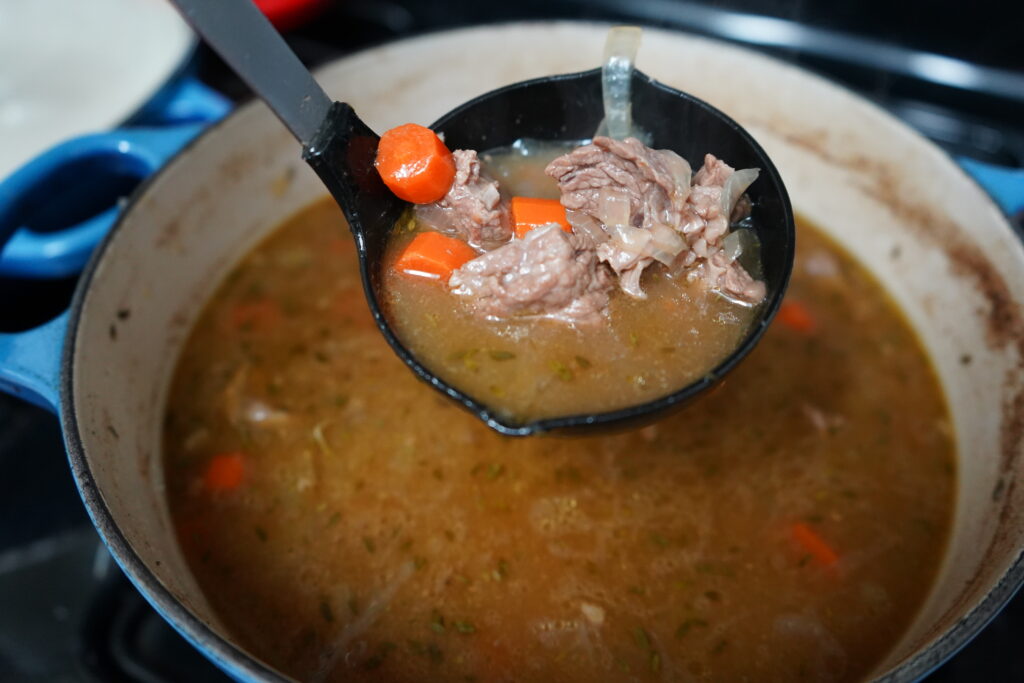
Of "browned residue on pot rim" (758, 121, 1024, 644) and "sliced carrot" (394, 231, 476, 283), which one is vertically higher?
"sliced carrot" (394, 231, 476, 283)

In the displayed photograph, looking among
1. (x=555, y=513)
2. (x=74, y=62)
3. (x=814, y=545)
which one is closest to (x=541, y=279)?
(x=555, y=513)

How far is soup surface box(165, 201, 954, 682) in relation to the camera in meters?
1.96

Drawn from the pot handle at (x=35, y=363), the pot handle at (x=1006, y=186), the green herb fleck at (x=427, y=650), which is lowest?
the pot handle at (x=1006, y=186)

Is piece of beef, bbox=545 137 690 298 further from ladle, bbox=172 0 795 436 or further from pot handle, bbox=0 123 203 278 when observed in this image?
pot handle, bbox=0 123 203 278

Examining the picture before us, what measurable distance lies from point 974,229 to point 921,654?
131 centimetres

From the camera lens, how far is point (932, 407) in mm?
2391

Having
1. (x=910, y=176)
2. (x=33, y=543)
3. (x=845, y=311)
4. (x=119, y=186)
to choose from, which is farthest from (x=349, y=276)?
(x=910, y=176)

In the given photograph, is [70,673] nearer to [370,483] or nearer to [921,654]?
[370,483]

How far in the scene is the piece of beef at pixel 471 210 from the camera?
189 centimetres

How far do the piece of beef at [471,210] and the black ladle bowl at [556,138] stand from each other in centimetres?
11

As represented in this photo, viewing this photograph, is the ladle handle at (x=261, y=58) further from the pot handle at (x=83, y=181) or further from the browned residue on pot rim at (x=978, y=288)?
the browned residue on pot rim at (x=978, y=288)

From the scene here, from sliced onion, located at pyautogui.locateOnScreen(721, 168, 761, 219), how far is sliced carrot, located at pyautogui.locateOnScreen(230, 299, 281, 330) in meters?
1.45

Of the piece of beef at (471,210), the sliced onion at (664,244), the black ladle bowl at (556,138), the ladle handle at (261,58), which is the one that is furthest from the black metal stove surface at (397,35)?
the ladle handle at (261,58)

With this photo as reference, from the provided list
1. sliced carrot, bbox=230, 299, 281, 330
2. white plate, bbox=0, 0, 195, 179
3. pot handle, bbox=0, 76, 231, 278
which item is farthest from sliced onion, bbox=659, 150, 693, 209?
white plate, bbox=0, 0, 195, 179
